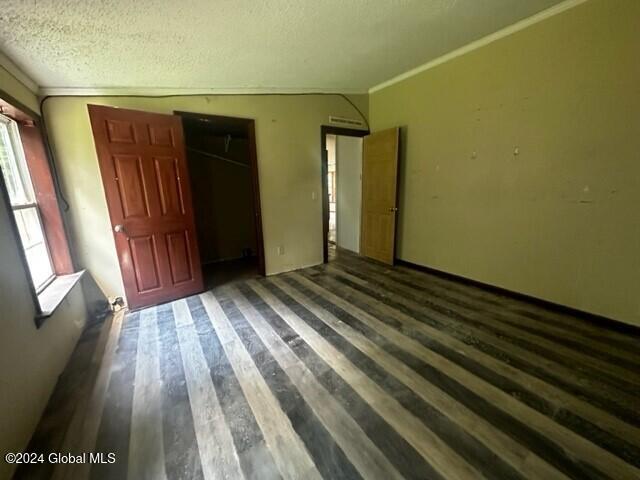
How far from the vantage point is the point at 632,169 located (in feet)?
6.72

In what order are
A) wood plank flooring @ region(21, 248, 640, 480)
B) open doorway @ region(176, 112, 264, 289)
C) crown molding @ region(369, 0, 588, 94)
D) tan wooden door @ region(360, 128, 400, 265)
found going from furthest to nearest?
open doorway @ region(176, 112, 264, 289), tan wooden door @ region(360, 128, 400, 265), crown molding @ region(369, 0, 588, 94), wood plank flooring @ region(21, 248, 640, 480)

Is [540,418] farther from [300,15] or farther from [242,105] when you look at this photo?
[242,105]

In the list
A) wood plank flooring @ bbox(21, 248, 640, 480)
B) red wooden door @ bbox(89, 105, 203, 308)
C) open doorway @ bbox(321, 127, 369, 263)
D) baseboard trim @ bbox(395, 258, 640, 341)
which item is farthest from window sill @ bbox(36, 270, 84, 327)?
baseboard trim @ bbox(395, 258, 640, 341)

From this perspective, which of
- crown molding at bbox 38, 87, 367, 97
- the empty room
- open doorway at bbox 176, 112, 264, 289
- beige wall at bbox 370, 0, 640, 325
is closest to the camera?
the empty room

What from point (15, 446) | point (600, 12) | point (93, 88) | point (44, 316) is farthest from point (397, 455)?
point (93, 88)

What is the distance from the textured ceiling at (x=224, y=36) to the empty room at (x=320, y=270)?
0.08 ft

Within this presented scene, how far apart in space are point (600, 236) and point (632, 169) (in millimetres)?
551

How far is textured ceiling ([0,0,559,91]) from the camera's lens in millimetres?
Result: 1673

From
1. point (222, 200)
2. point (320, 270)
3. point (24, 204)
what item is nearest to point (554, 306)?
point (320, 270)

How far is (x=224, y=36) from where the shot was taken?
2.05m

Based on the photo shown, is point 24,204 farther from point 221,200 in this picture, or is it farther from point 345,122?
point 345,122

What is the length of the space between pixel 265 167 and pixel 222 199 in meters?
1.56

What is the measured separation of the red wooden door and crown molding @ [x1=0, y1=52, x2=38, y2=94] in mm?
445

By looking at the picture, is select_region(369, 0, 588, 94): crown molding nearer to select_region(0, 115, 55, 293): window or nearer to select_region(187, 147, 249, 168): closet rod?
select_region(187, 147, 249, 168): closet rod
